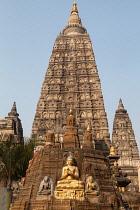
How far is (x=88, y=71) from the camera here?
65625 mm

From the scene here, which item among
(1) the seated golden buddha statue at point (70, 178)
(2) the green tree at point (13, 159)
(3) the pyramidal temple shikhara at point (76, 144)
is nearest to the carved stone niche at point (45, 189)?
(3) the pyramidal temple shikhara at point (76, 144)

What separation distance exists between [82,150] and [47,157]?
239 centimetres

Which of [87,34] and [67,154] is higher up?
[87,34]

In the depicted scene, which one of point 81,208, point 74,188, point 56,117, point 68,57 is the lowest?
point 81,208

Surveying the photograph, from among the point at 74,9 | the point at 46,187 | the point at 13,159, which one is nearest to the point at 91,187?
the point at 46,187

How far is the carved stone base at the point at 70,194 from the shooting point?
666 inches

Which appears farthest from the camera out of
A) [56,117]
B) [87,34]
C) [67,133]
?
[87,34]

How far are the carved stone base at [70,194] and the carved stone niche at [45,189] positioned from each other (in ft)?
1.47

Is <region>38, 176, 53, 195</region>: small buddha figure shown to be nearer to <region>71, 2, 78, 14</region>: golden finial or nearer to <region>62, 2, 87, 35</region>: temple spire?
<region>62, 2, 87, 35</region>: temple spire

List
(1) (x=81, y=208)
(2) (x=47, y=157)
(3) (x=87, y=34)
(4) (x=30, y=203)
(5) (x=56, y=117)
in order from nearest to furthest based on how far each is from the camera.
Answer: (1) (x=81, y=208) → (4) (x=30, y=203) → (2) (x=47, y=157) → (5) (x=56, y=117) → (3) (x=87, y=34)

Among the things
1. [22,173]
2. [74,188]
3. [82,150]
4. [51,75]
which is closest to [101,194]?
[74,188]

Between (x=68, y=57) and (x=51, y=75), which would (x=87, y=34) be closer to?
(x=68, y=57)

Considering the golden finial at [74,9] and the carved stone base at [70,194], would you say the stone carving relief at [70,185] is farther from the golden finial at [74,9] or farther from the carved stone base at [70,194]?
the golden finial at [74,9]

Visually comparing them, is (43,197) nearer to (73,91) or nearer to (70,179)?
(70,179)
